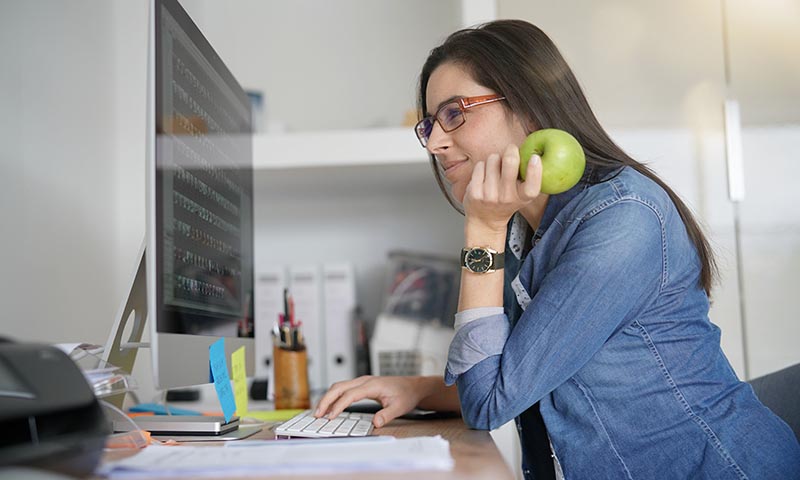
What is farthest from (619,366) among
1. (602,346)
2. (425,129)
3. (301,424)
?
(425,129)

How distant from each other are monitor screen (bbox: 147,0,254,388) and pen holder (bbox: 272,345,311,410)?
361mm

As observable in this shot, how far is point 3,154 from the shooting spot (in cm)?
139

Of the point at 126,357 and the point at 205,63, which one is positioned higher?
the point at 205,63

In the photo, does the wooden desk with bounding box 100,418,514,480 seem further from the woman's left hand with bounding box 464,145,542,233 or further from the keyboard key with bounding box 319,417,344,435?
the woman's left hand with bounding box 464,145,542,233

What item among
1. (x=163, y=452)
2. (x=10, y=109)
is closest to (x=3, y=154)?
(x=10, y=109)

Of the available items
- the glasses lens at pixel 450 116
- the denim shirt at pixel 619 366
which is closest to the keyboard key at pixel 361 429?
the denim shirt at pixel 619 366

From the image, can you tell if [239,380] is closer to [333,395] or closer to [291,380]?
[333,395]

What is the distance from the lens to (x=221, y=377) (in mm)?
1103

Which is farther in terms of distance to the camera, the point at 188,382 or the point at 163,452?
the point at 188,382

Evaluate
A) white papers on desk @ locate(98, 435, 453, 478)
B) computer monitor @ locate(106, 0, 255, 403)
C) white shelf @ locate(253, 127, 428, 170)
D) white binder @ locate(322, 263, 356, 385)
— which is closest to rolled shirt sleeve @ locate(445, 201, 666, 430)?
white papers on desk @ locate(98, 435, 453, 478)

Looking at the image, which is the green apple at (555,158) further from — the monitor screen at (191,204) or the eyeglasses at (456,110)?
the monitor screen at (191,204)

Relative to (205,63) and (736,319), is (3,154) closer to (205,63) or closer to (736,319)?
(205,63)

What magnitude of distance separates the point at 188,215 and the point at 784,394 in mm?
902

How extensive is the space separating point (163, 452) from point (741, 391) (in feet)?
2.54
